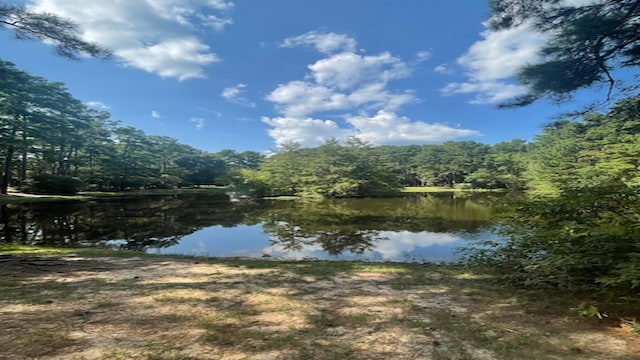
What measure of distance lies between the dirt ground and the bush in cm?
2513

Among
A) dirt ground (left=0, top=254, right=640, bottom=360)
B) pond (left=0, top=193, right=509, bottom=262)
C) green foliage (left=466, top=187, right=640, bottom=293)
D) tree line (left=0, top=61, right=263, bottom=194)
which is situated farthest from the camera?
tree line (left=0, top=61, right=263, bottom=194)

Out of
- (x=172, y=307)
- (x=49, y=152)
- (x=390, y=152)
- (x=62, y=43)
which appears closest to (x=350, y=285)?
(x=172, y=307)

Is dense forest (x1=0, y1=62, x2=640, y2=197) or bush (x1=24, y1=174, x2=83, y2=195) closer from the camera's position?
dense forest (x1=0, y1=62, x2=640, y2=197)

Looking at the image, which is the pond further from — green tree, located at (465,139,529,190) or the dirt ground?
green tree, located at (465,139,529,190)

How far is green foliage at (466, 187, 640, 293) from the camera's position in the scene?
9.90 feet

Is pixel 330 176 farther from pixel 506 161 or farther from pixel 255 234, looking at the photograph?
pixel 506 161

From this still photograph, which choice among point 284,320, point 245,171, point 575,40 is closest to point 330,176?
point 245,171

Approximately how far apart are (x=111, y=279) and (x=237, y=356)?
9.38 ft

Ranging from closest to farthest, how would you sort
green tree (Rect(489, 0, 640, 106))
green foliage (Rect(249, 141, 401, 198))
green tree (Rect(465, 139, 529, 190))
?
green tree (Rect(489, 0, 640, 106)), green foliage (Rect(249, 141, 401, 198)), green tree (Rect(465, 139, 529, 190))

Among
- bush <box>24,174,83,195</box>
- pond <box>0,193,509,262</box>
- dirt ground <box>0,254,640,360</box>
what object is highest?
bush <box>24,174,83,195</box>

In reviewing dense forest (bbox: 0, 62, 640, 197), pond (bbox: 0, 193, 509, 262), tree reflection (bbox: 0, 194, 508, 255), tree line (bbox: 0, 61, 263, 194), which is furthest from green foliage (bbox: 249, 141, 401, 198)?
pond (bbox: 0, 193, 509, 262)

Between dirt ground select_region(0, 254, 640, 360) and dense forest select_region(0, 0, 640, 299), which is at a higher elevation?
dense forest select_region(0, 0, 640, 299)

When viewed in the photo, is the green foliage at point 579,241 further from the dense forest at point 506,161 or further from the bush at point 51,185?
the bush at point 51,185

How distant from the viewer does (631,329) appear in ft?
8.71
